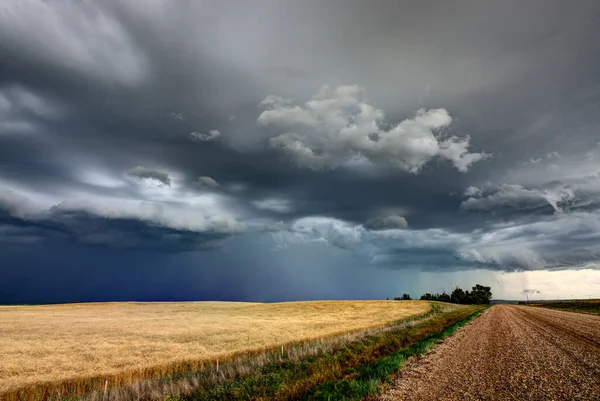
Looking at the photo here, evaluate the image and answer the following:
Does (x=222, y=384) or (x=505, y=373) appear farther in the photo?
(x=222, y=384)

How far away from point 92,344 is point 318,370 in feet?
82.6

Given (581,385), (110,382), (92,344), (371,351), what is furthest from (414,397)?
(92,344)

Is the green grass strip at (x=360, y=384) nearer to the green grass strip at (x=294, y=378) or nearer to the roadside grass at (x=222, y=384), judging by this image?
the green grass strip at (x=294, y=378)

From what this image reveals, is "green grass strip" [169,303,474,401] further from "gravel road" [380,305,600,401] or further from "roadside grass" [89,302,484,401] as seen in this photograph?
"gravel road" [380,305,600,401]

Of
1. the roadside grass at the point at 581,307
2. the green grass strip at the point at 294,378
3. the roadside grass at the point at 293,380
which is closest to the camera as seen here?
the roadside grass at the point at 293,380

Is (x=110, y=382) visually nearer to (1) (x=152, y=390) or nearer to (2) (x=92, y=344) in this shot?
(1) (x=152, y=390)

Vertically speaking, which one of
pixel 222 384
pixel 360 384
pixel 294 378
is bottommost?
pixel 222 384

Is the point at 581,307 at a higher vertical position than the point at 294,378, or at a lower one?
lower

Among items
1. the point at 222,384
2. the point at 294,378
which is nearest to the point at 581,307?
the point at 294,378

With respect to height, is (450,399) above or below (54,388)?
above

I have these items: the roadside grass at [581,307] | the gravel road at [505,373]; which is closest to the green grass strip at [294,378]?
the gravel road at [505,373]

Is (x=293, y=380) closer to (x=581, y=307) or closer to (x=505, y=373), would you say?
(x=505, y=373)

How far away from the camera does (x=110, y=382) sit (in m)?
18.8

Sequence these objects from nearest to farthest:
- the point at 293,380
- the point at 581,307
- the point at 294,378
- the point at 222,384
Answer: the point at 293,380 < the point at 294,378 < the point at 222,384 < the point at 581,307
